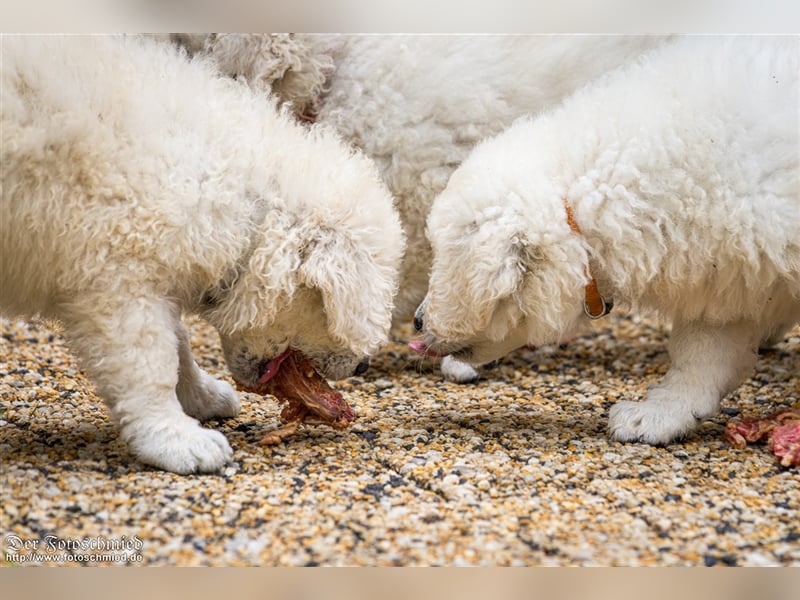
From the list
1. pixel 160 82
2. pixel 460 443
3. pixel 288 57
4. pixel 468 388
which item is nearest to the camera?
pixel 160 82

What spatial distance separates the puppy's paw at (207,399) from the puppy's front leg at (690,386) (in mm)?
1746

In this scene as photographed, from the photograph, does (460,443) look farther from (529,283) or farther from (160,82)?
(160,82)

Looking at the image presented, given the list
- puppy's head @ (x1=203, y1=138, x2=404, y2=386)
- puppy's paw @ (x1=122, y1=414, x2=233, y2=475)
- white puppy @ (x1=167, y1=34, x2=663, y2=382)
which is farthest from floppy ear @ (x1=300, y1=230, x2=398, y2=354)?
white puppy @ (x1=167, y1=34, x2=663, y2=382)

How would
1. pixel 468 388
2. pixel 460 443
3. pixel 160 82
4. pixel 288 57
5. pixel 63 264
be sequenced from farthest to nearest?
pixel 468 388 < pixel 288 57 < pixel 460 443 < pixel 160 82 < pixel 63 264

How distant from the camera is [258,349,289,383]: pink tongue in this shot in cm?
442

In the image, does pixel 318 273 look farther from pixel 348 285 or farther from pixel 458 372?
pixel 458 372

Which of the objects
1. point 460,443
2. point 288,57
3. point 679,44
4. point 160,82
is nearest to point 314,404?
point 460,443

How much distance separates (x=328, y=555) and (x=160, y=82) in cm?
200

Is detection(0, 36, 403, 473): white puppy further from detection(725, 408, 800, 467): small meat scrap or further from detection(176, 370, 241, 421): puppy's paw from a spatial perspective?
detection(725, 408, 800, 467): small meat scrap

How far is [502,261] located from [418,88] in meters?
1.67

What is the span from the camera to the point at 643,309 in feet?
15.3

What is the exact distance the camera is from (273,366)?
4430mm

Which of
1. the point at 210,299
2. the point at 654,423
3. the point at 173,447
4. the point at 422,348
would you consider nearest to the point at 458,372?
the point at 422,348

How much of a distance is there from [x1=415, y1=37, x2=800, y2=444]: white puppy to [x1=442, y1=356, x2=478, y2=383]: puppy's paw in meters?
1.27
